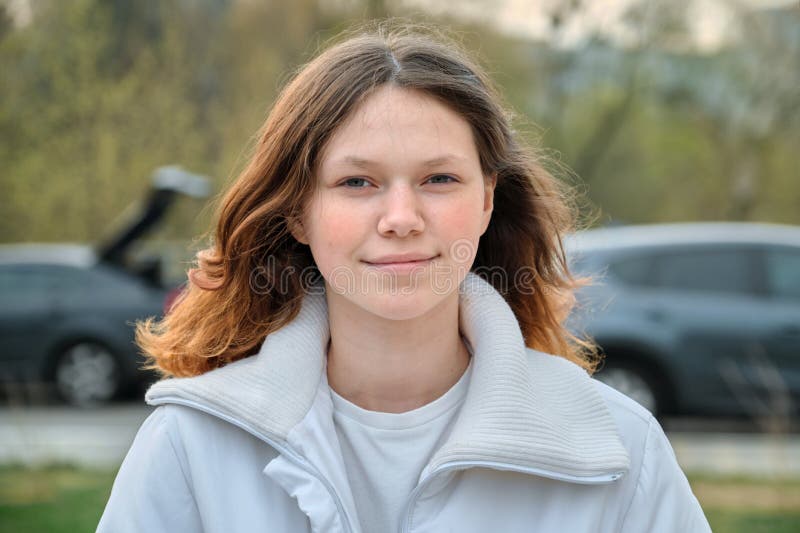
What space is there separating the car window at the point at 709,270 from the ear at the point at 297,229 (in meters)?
5.99

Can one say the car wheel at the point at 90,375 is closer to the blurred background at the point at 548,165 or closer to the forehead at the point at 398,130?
the blurred background at the point at 548,165

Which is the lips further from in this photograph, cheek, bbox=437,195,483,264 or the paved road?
the paved road

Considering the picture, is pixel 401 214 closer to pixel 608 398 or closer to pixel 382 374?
pixel 382 374

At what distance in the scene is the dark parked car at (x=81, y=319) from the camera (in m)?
8.89

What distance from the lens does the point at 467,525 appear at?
1.79 meters

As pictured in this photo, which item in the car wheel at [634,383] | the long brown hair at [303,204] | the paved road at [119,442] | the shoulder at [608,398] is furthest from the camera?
the car wheel at [634,383]

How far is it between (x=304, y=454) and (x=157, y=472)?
26cm

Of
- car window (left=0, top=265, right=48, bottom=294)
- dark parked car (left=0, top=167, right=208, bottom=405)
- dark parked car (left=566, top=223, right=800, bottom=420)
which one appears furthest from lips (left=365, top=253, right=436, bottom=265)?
car window (left=0, top=265, right=48, bottom=294)

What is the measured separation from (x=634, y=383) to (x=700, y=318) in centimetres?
67

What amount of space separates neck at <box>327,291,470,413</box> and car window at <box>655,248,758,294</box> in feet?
19.6

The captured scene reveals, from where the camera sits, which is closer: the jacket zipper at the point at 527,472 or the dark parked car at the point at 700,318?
the jacket zipper at the point at 527,472

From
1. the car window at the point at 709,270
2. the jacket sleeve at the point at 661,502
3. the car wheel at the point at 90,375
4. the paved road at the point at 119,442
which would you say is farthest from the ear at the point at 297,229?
the car wheel at the point at 90,375

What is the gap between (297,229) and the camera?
2.11 metres

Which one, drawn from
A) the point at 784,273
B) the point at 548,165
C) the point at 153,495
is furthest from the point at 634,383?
the point at 153,495
